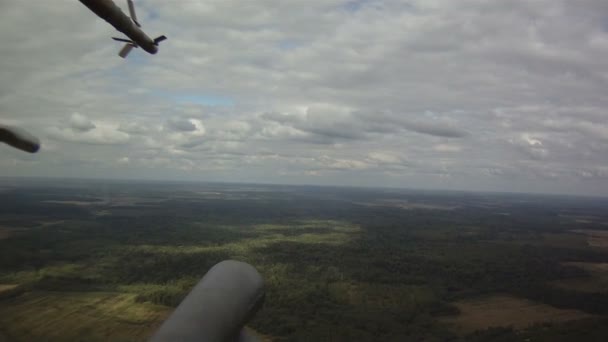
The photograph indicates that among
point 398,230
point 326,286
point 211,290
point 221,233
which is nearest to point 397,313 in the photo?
point 326,286

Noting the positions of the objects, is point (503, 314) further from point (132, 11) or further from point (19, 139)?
point (19, 139)

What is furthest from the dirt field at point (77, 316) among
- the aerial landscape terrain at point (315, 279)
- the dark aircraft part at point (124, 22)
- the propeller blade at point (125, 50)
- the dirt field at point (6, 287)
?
the dark aircraft part at point (124, 22)

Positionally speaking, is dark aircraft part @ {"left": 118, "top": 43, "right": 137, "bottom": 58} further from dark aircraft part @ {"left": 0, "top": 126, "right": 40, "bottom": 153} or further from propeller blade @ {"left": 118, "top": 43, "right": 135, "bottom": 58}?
dark aircraft part @ {"left": 0, "top": 126, "right": 40, "bottom": 153}

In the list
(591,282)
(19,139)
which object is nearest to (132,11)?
(19,139)

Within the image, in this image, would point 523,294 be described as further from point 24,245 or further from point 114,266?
point 24,245

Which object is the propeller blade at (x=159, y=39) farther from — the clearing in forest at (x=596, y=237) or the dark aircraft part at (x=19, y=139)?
the clearing in forest at (x=596, y=237)

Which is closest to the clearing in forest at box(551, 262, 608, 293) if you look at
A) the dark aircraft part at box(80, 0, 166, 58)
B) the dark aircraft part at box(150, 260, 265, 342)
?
the dark aircraft part at box(150, 260, 265, 342)

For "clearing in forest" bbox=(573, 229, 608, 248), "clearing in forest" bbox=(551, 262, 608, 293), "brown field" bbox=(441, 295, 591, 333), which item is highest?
"clearing in forest" bbox=(573, 229, 608, 248)

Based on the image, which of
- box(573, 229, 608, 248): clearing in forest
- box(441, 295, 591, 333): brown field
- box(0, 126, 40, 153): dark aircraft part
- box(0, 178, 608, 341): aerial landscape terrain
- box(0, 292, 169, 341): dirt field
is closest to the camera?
box(0, 126, 40, 153): dark aircraft part
